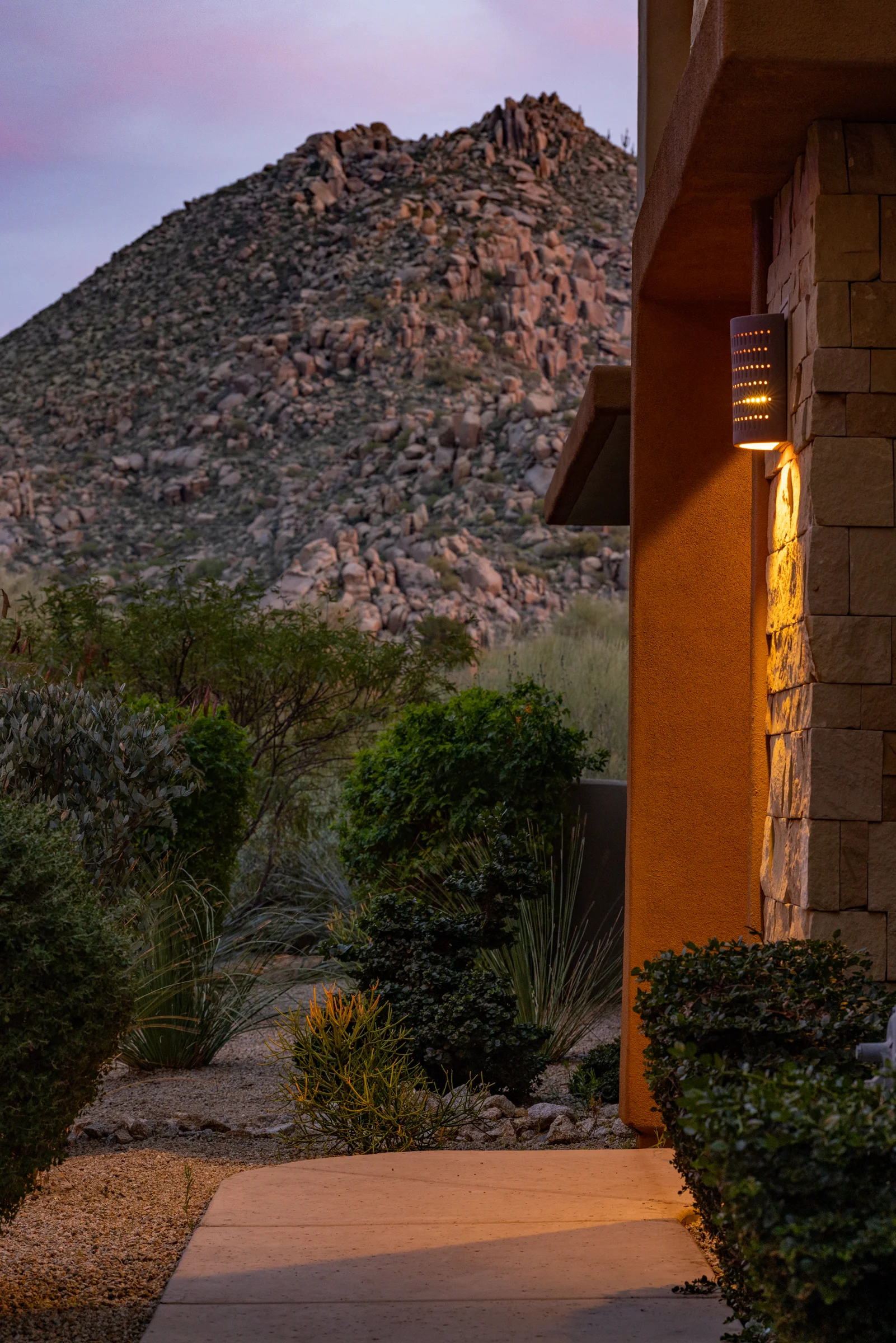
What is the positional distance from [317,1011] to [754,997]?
2542 mm

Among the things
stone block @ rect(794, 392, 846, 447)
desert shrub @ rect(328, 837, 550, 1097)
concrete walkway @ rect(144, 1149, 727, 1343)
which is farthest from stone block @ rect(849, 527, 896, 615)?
desert shrub @ rect(328, 837, 550, 1097)

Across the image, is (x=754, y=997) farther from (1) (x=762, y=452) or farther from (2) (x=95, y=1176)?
(2) (x=95, y=1176)

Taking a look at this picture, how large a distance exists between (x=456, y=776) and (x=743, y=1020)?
5.54 meters

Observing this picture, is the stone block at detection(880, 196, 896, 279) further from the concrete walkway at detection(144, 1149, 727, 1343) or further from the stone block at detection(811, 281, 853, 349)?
the concrete walkway at detection(144, 1149, 727, 1343)

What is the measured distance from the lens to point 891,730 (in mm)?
3520

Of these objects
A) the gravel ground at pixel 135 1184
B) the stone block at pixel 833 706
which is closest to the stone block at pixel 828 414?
the stone block at pixel 833 706

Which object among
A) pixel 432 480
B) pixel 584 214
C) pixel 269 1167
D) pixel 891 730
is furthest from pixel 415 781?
pixel 584 214

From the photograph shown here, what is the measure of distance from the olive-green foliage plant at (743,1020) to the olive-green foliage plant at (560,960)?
274 cm

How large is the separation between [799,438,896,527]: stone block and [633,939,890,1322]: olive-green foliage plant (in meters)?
1.09

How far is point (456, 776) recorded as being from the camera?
8414 mm

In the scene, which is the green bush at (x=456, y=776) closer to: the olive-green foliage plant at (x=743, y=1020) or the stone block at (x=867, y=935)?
the stone block at (x=867, y=935)

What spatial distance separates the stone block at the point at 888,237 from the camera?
→ 3541 millimetres

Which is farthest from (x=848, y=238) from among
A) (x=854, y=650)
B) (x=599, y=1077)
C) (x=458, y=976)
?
(x=599, y=1077)

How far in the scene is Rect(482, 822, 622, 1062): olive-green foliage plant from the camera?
6.73 metres
